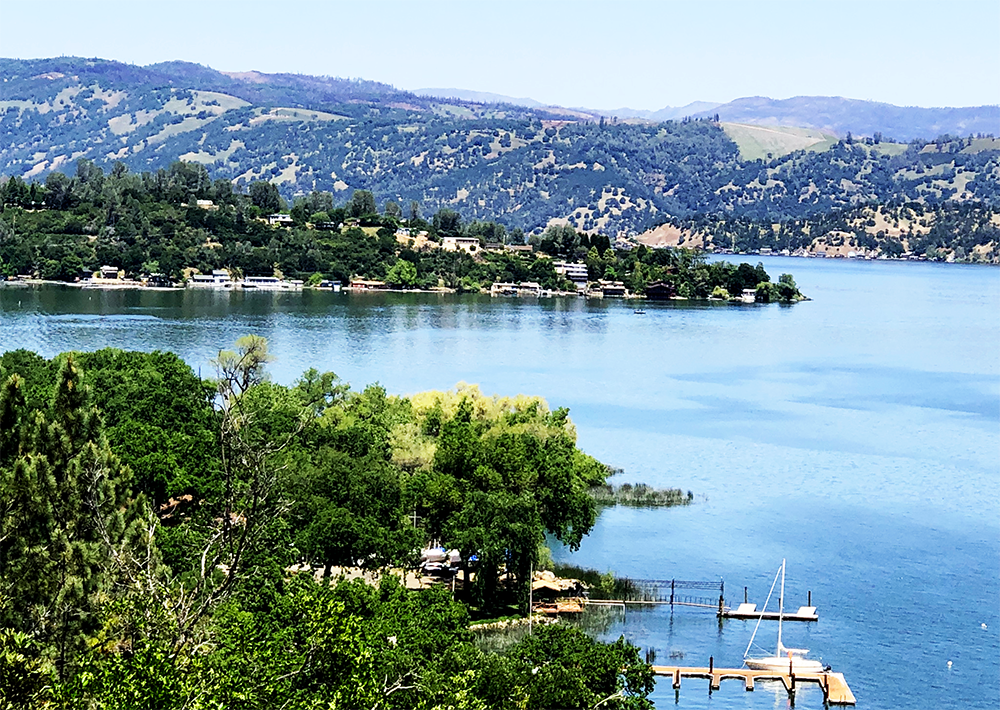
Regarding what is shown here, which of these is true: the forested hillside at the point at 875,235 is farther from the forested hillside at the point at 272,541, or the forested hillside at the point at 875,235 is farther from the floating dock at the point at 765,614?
the floating dock at the point at 765,614

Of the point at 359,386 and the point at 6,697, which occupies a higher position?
the point at 6,697

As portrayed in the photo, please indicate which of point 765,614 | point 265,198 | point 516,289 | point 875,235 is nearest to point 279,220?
point 265,198

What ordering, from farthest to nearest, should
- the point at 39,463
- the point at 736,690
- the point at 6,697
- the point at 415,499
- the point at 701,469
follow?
the point at 701,469 → the point at 415,499 → the point at 736,690 → the point at 39,463 → the point at 6,697

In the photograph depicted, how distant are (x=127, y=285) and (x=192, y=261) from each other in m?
5.80

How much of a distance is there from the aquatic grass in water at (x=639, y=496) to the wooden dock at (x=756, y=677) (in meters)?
11.0

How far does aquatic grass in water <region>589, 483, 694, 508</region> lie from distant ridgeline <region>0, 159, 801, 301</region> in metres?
61.4

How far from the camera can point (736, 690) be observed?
2102 cm

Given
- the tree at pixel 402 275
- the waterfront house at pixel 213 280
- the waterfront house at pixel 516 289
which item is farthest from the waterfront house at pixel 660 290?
the waterfront house at pixel 213 280

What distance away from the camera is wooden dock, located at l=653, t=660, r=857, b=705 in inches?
826

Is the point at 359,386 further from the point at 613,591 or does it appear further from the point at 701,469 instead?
the point at 613,591

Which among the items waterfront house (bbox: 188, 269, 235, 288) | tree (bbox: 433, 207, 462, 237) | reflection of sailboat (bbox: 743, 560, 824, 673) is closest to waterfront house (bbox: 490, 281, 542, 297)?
tree (bbox: 433, 207, 462, 237)

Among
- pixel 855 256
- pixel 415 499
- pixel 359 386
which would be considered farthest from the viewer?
pixel 855 256

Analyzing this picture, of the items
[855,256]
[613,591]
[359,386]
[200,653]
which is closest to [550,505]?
[613,591]

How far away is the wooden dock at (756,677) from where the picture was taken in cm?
2098
